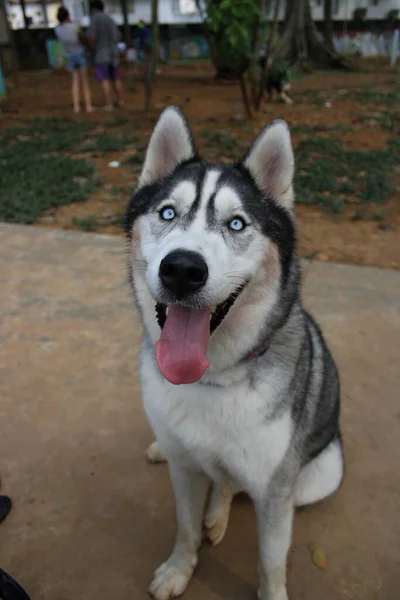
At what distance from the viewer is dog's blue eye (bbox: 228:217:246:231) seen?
5.56 feet

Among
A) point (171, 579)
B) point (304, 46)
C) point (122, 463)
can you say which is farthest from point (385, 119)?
point (304, 46)

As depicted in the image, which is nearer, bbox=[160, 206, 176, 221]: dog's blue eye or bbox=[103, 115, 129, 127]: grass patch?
bbox=[160, 206, 176, 221]: dog's blue eye

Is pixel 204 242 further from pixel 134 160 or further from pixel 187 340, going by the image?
pixel 134 160

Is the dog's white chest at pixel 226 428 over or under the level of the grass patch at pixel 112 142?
over

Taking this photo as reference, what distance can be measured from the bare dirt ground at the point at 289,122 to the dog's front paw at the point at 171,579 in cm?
149

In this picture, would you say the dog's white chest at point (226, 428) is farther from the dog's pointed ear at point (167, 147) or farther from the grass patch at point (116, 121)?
the grass patch at point (116, 121)

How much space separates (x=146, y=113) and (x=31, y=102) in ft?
14.8

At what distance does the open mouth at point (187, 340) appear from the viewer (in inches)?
63.6

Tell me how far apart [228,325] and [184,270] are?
1.15 ft

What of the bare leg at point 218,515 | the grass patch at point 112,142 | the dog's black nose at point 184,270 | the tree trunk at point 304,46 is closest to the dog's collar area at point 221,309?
the dog's black nose at point 184,270

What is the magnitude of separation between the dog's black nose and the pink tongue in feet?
0.52

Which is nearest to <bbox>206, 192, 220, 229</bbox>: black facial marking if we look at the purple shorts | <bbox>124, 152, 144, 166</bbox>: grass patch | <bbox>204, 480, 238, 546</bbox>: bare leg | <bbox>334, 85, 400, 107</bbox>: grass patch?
<bbox>204, 480, 238, 546</bbox>: bare leg

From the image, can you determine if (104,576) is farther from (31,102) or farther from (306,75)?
(306,75)

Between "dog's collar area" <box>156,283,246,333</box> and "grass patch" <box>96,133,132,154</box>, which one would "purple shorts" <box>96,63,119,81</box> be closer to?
"grass patch" <box>96,133,132,154</box>
